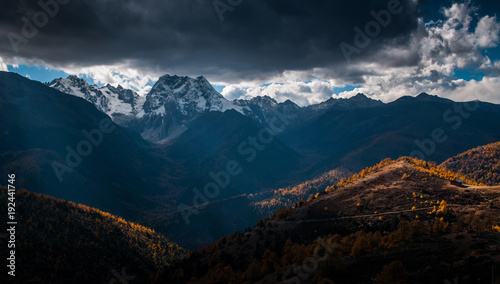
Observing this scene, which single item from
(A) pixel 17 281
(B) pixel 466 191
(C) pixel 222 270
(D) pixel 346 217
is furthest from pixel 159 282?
(B) pixel 466 191

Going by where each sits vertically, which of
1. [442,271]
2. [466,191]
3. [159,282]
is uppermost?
[466,191]

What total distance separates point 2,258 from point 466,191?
955 ft

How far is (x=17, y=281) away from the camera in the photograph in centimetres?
16925

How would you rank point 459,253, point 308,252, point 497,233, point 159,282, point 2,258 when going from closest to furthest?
1. point 459,253
2. point 497,233
3. point 308,252
4. point 2,258
5. point 159,282

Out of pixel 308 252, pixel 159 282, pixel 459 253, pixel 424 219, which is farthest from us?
pixel 159 282

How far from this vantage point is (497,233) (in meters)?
124

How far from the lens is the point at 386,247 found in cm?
13112

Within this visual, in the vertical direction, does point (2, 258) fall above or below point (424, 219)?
above

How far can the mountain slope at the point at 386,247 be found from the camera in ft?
338

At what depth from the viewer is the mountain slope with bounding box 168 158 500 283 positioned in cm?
10312

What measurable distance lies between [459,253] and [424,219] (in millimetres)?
54818

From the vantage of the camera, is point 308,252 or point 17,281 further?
point 17,281

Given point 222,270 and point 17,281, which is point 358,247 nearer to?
point 222,270

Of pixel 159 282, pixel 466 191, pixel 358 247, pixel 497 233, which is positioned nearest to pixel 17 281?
pixel 159 282
